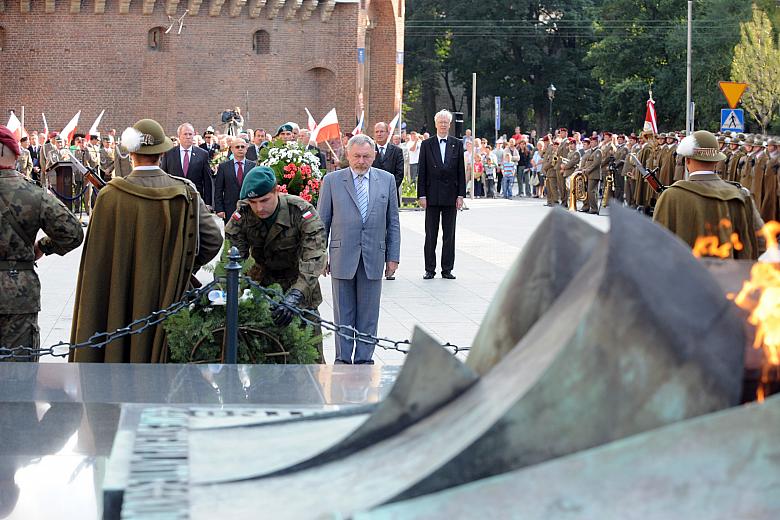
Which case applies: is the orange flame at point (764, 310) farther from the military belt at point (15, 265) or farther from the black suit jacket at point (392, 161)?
the black suit jacket at point (392, 161)

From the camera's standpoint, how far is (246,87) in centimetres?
4109

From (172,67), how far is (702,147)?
33871 mm

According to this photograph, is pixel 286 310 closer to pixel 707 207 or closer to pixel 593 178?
pixel 707 207

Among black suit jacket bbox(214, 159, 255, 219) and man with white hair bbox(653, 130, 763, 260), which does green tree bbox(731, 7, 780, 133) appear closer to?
black suit jacket bbox(214, 159, 255, 219)

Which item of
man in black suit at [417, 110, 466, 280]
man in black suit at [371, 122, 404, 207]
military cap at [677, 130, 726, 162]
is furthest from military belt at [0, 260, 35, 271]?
man in black suit at [371, 122, 404, 207]

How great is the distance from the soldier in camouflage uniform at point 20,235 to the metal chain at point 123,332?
19 centimetres

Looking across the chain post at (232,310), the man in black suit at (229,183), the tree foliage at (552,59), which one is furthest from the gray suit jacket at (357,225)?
the tree foliage at (552,59)

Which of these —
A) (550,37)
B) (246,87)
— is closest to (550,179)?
(246,87)

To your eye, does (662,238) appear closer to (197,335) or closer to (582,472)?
(582,472)

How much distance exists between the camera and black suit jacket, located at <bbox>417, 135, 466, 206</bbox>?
1426cm

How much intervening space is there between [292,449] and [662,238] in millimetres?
1280

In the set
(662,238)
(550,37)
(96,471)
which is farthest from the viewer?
(550,37)

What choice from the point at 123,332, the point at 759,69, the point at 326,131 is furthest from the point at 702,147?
the point at 759,69

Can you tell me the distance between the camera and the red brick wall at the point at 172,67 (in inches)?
1519
